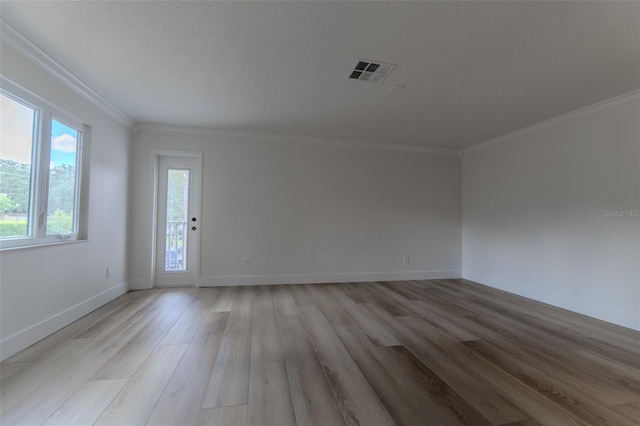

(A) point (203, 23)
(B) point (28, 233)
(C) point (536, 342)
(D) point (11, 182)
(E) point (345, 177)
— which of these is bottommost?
(C) point (536, 342)

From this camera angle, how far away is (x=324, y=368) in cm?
196

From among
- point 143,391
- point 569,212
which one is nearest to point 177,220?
point 143,391

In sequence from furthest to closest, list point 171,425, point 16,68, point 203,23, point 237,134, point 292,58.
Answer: point 237,134 → point 292,58 → point 16,68 → point 203,23 → point 171,425

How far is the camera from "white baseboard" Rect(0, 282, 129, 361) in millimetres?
2037

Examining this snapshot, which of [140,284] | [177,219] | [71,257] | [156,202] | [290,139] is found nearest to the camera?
[71,257]

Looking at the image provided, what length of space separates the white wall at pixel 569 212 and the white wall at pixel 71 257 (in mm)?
5751

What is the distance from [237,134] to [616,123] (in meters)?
4.92

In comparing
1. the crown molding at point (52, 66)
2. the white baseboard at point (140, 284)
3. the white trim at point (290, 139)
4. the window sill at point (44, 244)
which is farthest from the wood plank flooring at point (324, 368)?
the white trim at point (290, 139)

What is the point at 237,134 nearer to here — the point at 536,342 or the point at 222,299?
the point at 222,299

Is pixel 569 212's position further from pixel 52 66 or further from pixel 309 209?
pixel 52 66

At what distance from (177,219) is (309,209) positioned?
2.17 metres

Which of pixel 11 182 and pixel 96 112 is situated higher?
pixel 96 112

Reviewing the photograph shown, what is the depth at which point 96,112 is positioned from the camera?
3.12 meters

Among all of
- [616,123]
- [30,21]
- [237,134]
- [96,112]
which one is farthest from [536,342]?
[96,112]
